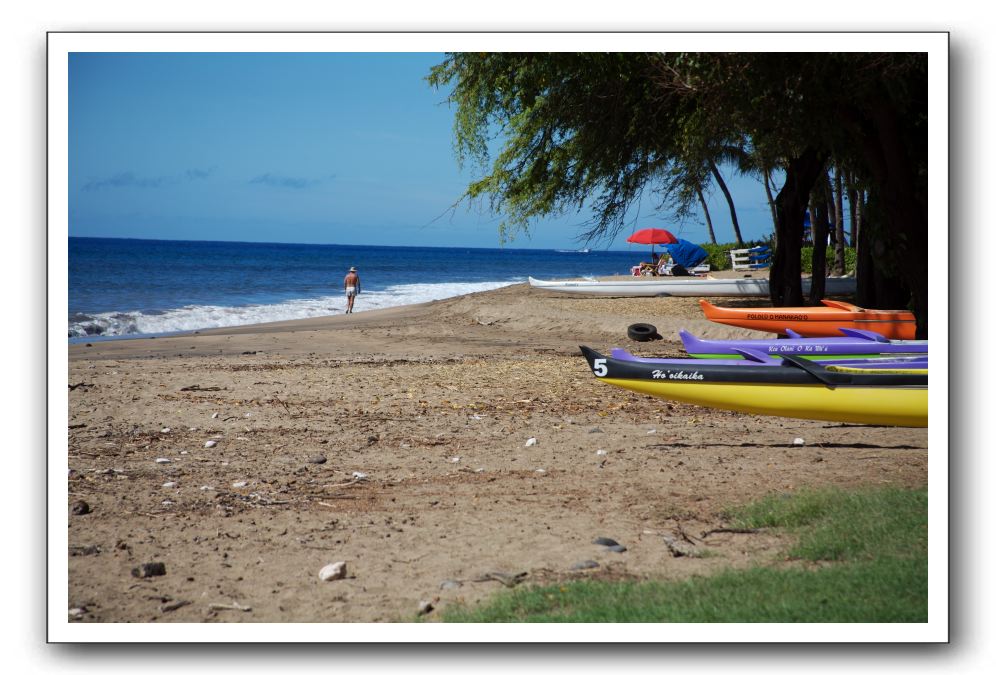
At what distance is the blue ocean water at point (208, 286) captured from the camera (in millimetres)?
19547

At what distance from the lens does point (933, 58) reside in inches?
185

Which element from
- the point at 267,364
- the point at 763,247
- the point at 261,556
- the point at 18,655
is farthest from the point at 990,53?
the point at 763,247

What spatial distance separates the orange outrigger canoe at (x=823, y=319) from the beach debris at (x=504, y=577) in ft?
18.7

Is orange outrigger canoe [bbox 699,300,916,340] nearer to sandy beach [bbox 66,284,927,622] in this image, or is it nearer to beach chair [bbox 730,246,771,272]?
sandy beach [bbox 66,284,927,622]

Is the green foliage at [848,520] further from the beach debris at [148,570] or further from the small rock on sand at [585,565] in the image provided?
the beach debris at [148,570]

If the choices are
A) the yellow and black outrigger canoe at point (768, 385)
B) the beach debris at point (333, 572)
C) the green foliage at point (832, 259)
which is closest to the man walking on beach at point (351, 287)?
the green foliage at point (832, 259)

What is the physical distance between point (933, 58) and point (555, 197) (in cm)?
722

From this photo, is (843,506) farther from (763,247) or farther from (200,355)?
(763,247)

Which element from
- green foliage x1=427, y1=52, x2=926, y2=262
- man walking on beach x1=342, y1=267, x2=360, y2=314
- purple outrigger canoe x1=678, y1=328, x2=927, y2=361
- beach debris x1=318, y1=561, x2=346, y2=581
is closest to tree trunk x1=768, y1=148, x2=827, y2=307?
green foliage x1=427, y1=52, x2=926, y2=262

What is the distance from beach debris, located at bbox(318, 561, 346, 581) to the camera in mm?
4363

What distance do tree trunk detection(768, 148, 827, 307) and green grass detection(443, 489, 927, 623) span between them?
423 inches

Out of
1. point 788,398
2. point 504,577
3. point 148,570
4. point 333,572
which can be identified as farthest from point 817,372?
point 148,570

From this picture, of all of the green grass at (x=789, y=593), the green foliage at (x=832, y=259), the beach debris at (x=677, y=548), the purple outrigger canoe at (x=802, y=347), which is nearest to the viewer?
the green grass at (x=789, y=593)

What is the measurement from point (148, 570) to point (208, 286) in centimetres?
3002
